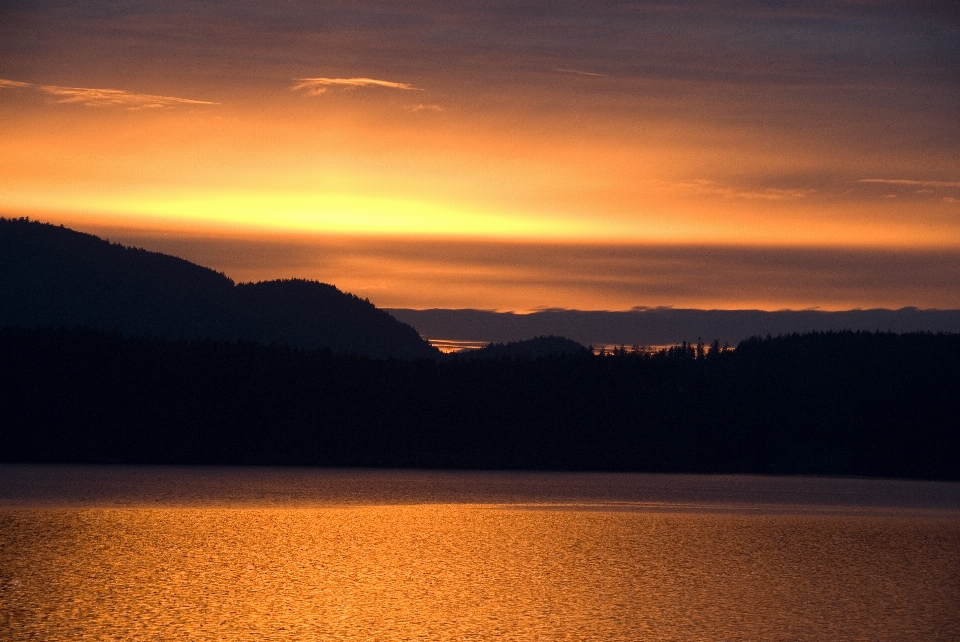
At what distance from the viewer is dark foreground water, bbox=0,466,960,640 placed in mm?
24031

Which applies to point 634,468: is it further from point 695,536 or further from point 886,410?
point 695,536

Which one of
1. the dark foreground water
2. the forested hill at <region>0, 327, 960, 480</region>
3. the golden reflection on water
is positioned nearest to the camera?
the golden reflection on water

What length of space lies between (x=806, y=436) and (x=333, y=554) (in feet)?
387

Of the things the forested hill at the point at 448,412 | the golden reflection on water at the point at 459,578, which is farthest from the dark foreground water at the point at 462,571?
the forested hill at the point at 448,412

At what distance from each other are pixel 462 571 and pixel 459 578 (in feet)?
4.01

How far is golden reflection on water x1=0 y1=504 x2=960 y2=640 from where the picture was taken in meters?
23.9

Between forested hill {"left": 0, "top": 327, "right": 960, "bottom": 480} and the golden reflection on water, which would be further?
forested hill {"left": 0, "top": 327, "right": 960, "bottom": 480}

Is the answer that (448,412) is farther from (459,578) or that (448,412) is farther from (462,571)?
(459,578)

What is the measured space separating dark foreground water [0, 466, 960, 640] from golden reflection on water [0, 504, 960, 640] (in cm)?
9

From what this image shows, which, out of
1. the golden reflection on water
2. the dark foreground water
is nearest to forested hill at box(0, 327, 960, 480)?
the dark foreground water

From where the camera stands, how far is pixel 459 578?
3045 cm

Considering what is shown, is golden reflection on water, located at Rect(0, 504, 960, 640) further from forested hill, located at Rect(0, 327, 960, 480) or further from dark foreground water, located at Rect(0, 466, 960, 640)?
forested hill, located at Rect(0, 327, 960, 480)

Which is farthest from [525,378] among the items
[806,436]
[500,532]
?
[500,532]

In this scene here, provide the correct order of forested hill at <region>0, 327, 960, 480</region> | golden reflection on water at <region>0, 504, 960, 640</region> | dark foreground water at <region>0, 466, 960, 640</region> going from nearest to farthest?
1. golden reflection on water at <region>0, 504, 960, 640</region>
2. dark foreground water at <region>0, 466, 960, 640</region>
3. forested hill at <region>0, 327, 960, 480</region>
